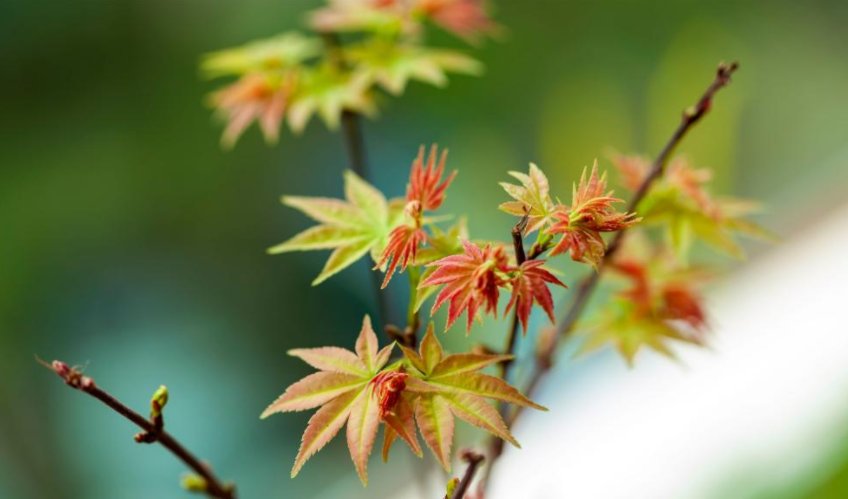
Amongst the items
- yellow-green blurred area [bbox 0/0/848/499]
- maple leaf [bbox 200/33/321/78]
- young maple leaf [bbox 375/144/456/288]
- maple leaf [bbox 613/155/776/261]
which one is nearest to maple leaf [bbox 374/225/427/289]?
young maple leaf [bbox 375/144/456/288]

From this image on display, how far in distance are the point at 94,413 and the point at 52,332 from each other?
0.20 metres

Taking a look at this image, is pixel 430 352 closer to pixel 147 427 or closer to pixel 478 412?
pixel 478 412

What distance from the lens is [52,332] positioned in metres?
1.60

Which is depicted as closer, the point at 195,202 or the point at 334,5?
the point at 334,5

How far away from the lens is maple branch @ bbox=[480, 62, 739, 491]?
56 centimetres

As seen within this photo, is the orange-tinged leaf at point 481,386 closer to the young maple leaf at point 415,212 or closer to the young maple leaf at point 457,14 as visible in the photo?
the young maple leaf at point 415,212

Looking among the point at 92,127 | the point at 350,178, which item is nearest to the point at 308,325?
the point at 92,127

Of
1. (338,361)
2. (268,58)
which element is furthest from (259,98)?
(338,361)

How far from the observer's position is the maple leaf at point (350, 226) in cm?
52

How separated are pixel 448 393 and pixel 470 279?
0.24 feet

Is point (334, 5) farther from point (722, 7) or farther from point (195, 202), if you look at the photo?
point (722, 7)

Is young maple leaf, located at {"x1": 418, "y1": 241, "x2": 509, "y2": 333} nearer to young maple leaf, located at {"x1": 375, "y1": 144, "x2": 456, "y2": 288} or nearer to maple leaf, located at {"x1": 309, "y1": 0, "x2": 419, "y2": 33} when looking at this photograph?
young maple leaf, located at {"x1": 375, "y1": 144, "x2": 456, "y2": 288}

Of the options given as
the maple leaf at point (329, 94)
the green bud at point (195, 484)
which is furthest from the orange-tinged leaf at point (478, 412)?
the maple leaf at point (329, 94)

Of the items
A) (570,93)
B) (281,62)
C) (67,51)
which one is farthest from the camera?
(570,93)
